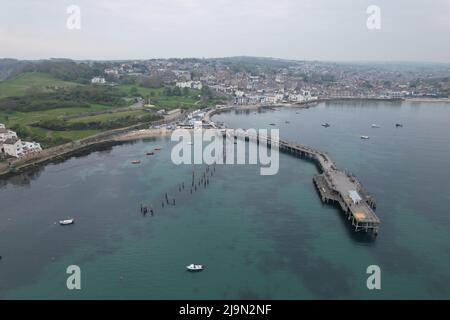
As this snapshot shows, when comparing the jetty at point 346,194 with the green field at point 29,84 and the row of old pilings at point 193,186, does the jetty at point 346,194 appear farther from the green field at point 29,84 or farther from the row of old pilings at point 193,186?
the green field at point 29,84

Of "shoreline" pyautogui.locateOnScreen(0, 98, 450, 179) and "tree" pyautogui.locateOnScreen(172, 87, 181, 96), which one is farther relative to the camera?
"tree" pyautogui.locateOnScreen(172, 87, 181, 96)

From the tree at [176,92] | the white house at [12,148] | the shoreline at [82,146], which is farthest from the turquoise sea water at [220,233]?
the tree at [176,92]

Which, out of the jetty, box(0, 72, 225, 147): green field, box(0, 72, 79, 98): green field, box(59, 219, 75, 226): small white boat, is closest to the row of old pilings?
box(59, 219, 75, 226): small white boat

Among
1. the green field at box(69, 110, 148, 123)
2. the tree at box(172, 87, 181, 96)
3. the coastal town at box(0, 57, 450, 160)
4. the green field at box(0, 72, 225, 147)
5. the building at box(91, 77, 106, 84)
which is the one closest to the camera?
the green field at box(0, 72, 225, 147)

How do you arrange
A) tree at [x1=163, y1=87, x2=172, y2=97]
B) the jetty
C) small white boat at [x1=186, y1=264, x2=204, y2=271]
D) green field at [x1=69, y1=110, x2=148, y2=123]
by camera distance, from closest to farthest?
small white boat at [x1=186, y1=264, x2=204, y2=271]
the jetty
green field at [x1=69, y1=110, x2=148, y2=123]
tree at [x1=163, y1=87, x2=172, y2=97]

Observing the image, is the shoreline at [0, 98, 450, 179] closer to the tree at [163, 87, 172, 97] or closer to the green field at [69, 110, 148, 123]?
the green field at [69, 110, 148, 123]

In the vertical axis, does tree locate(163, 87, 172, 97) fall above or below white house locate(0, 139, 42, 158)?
above
